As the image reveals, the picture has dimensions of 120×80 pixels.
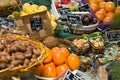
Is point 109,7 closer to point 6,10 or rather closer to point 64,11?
point 64,11

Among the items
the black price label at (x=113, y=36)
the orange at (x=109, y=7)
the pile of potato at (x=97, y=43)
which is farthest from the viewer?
the orange at (x=109, y=7)

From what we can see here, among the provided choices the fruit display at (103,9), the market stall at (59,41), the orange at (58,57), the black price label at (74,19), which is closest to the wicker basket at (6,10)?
the market stall at (59,41)

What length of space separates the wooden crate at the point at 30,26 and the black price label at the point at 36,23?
23 millimetres

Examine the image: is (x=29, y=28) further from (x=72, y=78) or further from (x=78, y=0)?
(x=78, y=0)

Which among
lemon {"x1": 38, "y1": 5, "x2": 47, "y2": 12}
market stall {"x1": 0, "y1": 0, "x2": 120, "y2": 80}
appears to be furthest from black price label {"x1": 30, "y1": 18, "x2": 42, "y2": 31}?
lemon {"x1": 38, "y1": 5, "x2": 47, "y2": 12}

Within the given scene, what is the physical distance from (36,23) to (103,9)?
112 cm

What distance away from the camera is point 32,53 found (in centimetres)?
200

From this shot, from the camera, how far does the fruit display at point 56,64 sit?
2.18m

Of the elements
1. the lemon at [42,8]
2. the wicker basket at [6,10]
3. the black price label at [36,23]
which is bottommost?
the black price label at [36,23]

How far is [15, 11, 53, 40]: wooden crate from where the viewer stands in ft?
9.48

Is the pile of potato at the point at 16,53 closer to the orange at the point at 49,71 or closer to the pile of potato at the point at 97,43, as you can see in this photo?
the orange at the point at 49,71

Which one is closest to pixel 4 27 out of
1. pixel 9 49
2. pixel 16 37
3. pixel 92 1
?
pixel 16 37

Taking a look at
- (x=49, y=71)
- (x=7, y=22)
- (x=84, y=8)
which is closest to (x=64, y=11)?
(x=84, y=8)

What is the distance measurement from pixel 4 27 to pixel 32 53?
0.62 m
